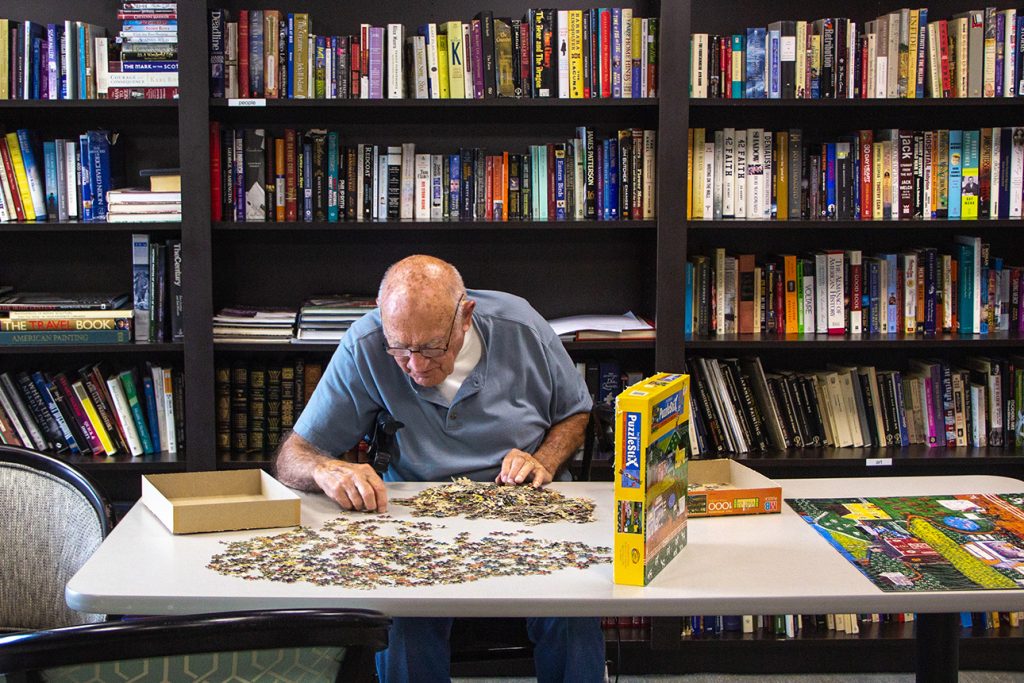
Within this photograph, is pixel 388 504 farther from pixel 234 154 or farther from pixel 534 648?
pixel 234 154

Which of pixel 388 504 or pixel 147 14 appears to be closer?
pixel 388 504

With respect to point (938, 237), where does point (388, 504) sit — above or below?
below

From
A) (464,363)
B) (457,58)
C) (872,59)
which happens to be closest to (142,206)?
(457,58)

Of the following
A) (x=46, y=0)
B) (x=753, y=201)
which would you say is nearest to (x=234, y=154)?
(x=46, y=0)

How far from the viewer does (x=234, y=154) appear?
3.46 m

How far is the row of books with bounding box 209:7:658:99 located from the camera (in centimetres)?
340

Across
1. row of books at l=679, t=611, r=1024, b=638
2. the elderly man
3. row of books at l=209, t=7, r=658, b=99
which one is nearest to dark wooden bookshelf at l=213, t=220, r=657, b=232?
row of books at l=209, t=7, r=658, b=99

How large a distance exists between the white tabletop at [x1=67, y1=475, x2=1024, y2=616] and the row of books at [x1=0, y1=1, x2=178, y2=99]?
1.79 metres

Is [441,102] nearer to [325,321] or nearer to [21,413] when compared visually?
[325,321]

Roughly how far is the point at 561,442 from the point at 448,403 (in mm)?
297

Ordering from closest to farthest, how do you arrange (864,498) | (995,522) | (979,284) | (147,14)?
(995,522) → (864,498) → (147,14) → (979,284)

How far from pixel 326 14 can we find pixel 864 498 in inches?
90.5

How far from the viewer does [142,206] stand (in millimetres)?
3436

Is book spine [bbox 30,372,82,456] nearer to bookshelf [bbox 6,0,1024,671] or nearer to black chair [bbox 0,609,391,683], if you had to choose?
bookshelf [bbox 6,0,1024,671]
